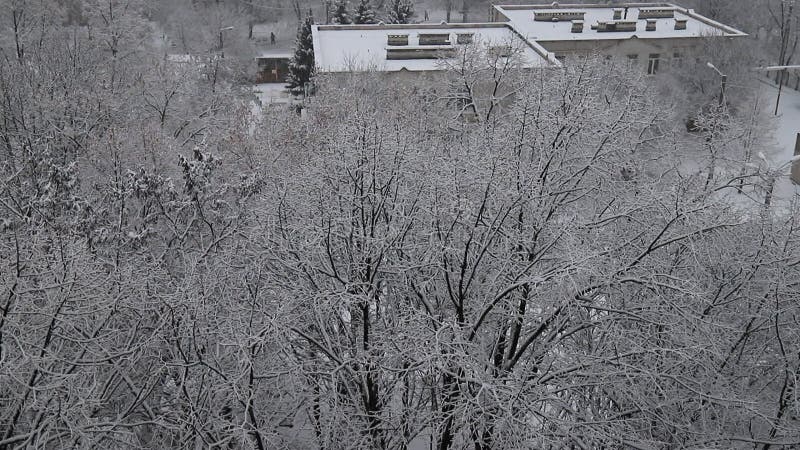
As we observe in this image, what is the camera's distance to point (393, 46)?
3666cm

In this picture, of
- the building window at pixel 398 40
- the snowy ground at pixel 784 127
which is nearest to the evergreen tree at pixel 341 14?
the building window at pixel 398 40

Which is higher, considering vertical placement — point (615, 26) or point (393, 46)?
point (615, 26)

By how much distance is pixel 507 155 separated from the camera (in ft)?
40.7

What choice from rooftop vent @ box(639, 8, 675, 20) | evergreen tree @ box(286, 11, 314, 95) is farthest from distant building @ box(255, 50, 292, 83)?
rooftop vent @ box(639, 8, 675, 20)

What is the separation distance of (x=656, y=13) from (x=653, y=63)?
6.44m

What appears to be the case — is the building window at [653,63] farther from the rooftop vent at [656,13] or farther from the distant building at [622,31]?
the rooftop vent at [656,13]

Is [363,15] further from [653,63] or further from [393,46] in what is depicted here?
[653,63]

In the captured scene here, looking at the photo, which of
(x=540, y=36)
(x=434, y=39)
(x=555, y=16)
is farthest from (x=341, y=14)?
(x=540, y=36)

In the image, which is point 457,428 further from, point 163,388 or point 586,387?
point 163,388

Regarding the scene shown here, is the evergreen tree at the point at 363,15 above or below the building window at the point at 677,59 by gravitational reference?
above

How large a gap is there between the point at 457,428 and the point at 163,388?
5.10m

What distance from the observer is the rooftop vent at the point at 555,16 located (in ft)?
149

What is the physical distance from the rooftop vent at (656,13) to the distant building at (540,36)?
2.4 inches

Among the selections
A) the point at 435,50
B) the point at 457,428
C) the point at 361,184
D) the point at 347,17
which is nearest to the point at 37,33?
the point at 435,50
